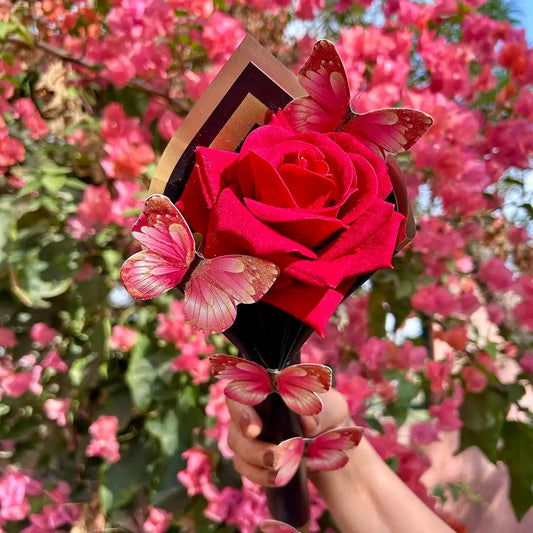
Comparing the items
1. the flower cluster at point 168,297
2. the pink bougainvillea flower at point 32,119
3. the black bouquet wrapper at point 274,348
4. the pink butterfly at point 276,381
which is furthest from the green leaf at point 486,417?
the pink bougainvillea flower at point 32,119

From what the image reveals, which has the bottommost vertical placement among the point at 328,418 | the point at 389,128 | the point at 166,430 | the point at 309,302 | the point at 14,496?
the point at 14,496

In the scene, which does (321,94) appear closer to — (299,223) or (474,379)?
(299,223)

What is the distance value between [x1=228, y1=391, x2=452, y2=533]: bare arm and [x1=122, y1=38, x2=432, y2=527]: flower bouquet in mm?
98

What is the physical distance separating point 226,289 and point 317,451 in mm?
212

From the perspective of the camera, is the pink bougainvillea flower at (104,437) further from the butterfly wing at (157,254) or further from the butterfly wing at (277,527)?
the butterfly wing at (157,254)

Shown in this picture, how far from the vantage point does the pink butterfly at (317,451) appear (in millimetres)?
386

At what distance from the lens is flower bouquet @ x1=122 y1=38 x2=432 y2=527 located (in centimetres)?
28

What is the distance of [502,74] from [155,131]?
0.86 meters

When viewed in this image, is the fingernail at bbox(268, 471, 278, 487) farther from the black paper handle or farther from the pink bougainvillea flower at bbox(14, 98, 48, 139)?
the pink bougainvillea flower at bbox(14, 98, 48, 139)

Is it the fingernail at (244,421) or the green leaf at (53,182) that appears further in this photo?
the green leaf at (53,182)

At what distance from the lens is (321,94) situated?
1.13ft

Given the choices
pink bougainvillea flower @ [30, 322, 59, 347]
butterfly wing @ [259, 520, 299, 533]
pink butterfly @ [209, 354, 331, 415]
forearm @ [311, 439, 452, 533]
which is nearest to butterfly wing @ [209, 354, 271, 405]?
pink butterfly @ [209, 354, 331, 415]

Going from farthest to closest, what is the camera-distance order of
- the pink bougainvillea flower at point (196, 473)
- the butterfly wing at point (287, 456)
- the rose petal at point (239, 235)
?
the pink bougainvillea flower at point (196, 473), the butterfly wing at point (287, 456), the rose petal at point (239, 235)

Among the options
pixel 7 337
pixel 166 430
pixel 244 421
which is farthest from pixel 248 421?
pixel 7 337
